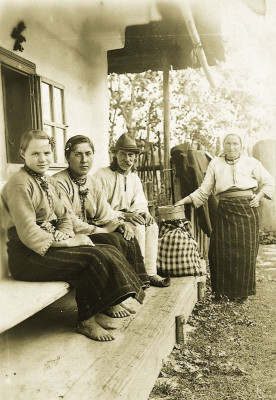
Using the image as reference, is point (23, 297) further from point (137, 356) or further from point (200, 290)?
point (200, 290)

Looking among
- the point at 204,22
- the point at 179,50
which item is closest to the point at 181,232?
the point at 204,22

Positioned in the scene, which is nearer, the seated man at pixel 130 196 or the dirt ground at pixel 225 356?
the dirt ground at pixel 225 356

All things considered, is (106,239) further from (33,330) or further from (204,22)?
(204,22)

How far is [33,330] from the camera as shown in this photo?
292cm

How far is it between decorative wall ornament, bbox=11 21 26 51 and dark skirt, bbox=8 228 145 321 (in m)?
1.65

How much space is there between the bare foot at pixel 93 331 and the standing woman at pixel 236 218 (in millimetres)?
2460

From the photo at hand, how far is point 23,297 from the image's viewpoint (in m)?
2.43

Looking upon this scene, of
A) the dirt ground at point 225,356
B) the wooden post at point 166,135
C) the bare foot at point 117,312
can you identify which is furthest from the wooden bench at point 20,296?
the wooden post at point 166,135

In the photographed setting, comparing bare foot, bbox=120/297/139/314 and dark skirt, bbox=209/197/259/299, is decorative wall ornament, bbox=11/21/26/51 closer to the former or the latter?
bare foot, bbox=120/297/139/314

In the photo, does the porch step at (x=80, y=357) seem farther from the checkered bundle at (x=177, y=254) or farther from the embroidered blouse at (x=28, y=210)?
the checkered bundle at (x=177, y=254)

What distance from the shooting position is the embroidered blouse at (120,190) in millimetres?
4371

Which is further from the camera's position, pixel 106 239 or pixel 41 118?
pixel 41 118

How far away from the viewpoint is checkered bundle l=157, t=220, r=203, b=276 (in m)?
4.59

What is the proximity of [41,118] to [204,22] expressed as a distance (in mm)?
2832
